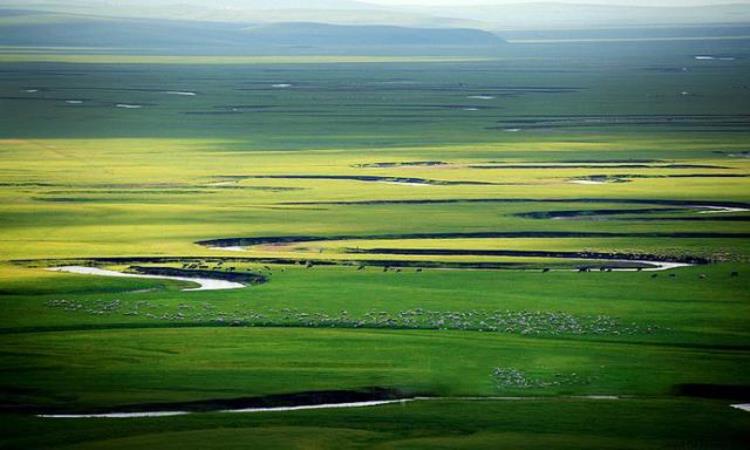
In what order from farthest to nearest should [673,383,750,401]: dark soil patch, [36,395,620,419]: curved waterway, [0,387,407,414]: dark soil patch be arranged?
1. [673,383,750,401]: dark soil patch
2. [0,387,407,414]: dark soil patch
3. [36,395,620,419]: curved waterway

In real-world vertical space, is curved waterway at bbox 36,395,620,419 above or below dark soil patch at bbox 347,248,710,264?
below

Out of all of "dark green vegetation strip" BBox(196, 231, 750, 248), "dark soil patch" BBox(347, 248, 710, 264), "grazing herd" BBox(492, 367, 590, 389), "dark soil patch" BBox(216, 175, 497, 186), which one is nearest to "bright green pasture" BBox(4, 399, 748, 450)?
"grazing herd" BBox(492, 367, 590, 389)

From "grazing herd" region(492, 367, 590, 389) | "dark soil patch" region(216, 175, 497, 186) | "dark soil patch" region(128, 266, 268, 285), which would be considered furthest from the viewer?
"dark soil patch" region(216, 175, 497, 186)

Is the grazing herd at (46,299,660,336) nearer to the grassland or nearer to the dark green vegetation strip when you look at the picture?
the grassland

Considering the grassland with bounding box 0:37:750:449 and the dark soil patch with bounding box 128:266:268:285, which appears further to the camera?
the dark soil patch with bounding box 128:266:268:285

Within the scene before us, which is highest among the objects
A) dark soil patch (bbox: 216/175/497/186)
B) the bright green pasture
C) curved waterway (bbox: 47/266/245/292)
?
dark soil patch (bbox: 216/175/497/186)

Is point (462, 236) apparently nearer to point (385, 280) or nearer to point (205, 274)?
point (385, 280)

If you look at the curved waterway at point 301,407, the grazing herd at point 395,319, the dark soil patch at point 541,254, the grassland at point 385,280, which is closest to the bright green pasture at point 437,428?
the grassland at point 385,280

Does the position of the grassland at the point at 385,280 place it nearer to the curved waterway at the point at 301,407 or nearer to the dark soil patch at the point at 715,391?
the dark soil patch at the point at 715,391
